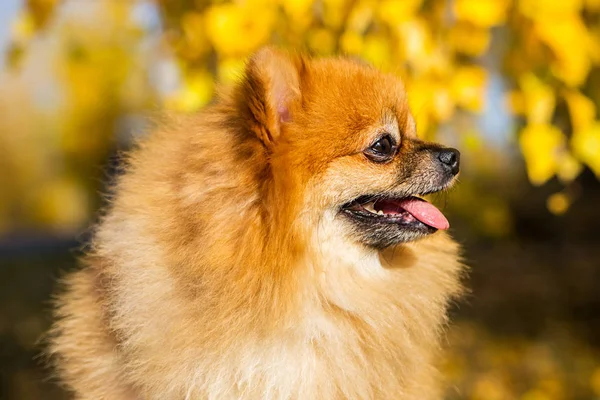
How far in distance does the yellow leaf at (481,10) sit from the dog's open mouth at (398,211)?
27.8 inches

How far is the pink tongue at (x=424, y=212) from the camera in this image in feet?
8.02

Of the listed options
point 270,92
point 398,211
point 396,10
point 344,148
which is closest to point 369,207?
point 398,211

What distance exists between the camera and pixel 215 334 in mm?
2180

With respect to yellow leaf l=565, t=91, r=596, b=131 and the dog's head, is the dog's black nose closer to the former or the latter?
the dog's head

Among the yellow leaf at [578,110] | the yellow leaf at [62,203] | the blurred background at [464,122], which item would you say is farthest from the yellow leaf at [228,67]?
the yellow leaf at [62,203]

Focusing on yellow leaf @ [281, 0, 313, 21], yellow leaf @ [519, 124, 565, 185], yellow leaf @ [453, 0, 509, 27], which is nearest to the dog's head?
yellow leaf @ [281, 0, 313, 21]

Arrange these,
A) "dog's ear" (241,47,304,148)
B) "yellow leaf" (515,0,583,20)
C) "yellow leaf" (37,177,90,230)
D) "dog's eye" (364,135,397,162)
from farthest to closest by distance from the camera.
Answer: "yellow leaf" (37,177,90,230) < "yellow leaf" (515,0,583,20) < "dog's eye" (364,135,397,162) < "dog's ear" (241,47,304,148)

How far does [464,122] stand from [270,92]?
5.67 feet

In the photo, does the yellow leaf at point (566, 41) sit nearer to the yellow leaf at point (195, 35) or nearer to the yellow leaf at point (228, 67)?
the yellow leaf at point (228, 67)

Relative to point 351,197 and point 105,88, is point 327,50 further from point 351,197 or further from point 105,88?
point 105,88

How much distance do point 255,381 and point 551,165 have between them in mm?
1574

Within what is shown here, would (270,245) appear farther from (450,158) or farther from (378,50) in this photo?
(378,50)

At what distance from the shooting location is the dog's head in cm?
217

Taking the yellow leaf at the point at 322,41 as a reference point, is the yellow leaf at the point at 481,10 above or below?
above
